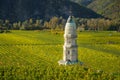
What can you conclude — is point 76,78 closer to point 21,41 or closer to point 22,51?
point 22,51

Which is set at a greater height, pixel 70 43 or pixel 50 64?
pixel 70 43

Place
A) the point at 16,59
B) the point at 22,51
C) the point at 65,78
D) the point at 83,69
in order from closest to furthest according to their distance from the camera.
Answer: the point at 65,78 → the point at 83,69 → the point at 16,59 → the point at 22,51

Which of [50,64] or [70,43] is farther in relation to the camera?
[50,64]

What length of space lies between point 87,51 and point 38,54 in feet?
56.6

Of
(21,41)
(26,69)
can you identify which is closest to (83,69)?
(26,69)

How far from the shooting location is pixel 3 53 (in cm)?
Result: 9288

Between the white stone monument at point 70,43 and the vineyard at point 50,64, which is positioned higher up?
the white stone monument at point 70,43

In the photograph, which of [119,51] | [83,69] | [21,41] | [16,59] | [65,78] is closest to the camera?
[65,78]

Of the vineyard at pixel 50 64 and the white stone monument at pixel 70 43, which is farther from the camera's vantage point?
the white stone monument at pixel 70 43

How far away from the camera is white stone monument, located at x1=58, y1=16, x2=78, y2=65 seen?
197 feet

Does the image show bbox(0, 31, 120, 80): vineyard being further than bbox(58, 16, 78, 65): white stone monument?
No

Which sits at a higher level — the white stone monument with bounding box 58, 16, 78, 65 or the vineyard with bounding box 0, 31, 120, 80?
the white stone monument with bounding box 58, 16, 78, 65

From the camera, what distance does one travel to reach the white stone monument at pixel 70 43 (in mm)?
59969

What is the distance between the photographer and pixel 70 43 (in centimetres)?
6075
